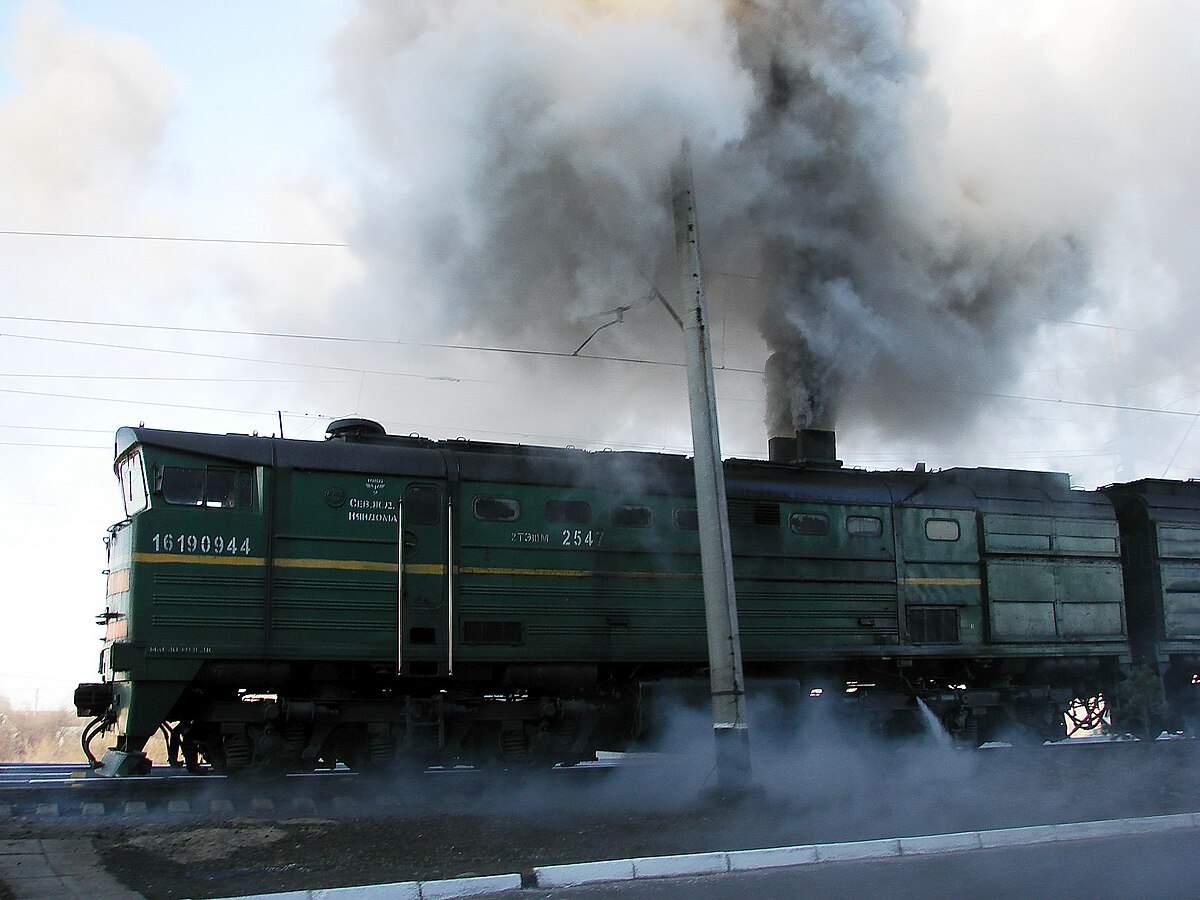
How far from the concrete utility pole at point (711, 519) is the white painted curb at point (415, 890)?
372 cm

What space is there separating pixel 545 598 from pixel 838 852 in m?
5.07

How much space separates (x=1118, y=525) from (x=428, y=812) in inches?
472

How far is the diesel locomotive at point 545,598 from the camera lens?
11859 mm

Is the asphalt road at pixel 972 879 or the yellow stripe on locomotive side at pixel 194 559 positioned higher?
the yellow stripe on locomotive side at pixel 194 559

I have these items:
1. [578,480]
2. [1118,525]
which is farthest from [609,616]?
[1118,525]

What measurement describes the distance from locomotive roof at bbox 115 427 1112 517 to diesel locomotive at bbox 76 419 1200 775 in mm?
33

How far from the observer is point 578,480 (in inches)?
534

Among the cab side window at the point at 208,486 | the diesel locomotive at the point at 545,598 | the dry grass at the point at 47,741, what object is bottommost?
the dry grass at the point at 47,741

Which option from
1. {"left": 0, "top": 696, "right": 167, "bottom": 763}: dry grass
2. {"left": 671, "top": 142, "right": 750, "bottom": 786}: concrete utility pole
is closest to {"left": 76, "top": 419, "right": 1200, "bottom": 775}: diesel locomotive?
{"left": 671, "top": 142, "right": 750, "bottom": 786}: concrete utility pole

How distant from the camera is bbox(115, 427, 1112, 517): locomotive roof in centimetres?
1234

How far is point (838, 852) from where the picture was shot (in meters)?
9.21

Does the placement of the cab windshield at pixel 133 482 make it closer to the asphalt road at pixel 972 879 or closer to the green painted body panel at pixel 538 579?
the green painted body panel at pixel 538 579

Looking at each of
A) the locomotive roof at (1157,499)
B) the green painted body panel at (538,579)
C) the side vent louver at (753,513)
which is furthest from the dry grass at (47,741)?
the locomotive roof at (1157,499)

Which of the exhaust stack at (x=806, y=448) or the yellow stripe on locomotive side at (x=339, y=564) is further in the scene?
the exhaust stack at (x=806, y=448)
